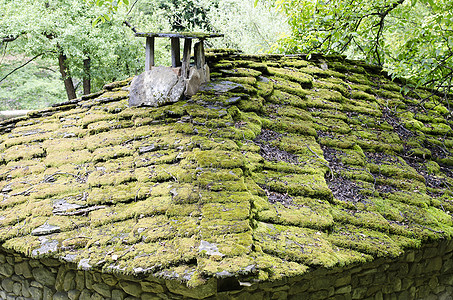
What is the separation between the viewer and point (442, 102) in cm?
588

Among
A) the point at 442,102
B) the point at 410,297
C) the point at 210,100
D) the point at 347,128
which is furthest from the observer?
the point at 442,102

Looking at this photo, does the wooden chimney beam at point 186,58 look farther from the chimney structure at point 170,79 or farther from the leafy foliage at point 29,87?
the leafy foliage at point 29,87

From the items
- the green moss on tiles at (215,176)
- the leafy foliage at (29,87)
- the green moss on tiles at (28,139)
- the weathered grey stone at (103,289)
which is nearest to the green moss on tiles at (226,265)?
the green moss on tiles at (215,176)

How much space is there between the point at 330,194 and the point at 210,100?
160cm

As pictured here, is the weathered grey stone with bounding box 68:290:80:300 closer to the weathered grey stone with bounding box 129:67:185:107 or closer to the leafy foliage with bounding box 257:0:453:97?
the weathered grey stone with bounding box 129:67:185:107

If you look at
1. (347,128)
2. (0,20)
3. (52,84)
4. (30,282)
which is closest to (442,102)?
(347,128)

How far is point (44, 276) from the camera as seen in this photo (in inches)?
121

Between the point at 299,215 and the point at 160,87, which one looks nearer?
the point at 299,215

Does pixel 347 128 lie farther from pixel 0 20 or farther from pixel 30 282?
pixel 0 20

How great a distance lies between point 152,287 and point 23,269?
1424mm

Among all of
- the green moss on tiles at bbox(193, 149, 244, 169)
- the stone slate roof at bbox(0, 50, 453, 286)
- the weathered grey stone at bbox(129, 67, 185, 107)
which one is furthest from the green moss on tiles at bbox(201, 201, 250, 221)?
the weathered grey stone at bbox(129, 67, 185, 107)

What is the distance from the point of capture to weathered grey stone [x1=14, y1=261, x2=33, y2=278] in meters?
3.19

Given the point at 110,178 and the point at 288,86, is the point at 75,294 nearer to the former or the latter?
the point at 110,178

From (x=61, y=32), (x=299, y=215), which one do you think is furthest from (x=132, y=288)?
(x=61, y=32)
